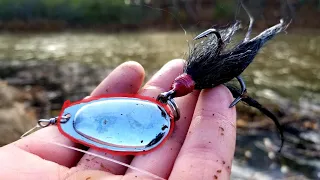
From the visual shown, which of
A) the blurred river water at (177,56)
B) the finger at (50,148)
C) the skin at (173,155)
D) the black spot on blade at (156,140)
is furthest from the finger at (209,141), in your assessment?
the finger at (50,148)

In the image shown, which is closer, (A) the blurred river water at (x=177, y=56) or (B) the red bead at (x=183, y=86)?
(B) the red bead at (x=183, y=86)

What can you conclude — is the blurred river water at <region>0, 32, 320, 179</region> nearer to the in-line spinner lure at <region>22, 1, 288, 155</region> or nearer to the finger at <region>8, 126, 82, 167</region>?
the in-line spinner lure at <region>22, 1, 288, 155</region>

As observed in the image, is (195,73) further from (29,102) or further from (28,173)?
(29,102)

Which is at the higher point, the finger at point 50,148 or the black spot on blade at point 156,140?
the black spot on blade at point 156,140

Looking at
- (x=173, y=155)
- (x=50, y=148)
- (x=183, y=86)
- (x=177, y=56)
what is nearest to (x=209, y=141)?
(x=173, y=155)

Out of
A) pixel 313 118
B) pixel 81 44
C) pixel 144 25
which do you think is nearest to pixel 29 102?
pixel 313 118

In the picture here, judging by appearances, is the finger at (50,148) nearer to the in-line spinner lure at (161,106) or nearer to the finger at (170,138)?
the in-line spinner lure at (161,106)

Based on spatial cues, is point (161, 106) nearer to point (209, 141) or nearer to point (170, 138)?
point (170, 138)
